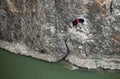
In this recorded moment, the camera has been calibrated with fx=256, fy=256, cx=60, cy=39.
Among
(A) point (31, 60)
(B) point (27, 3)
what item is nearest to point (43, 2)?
(B) point (27, 3)

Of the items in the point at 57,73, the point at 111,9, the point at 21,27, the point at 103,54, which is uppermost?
the point at 111,9

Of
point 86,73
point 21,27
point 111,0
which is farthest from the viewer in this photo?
point 21,27

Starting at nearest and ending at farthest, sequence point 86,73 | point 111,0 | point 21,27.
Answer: point 111,0 < point 86,73 < point 21,27

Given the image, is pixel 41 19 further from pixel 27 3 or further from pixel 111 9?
pixel 111 9

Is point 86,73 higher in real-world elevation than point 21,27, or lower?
lower

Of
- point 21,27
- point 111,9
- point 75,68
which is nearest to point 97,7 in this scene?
point 111,9

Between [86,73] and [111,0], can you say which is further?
[86,73]

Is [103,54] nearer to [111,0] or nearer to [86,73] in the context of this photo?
[86,73]
